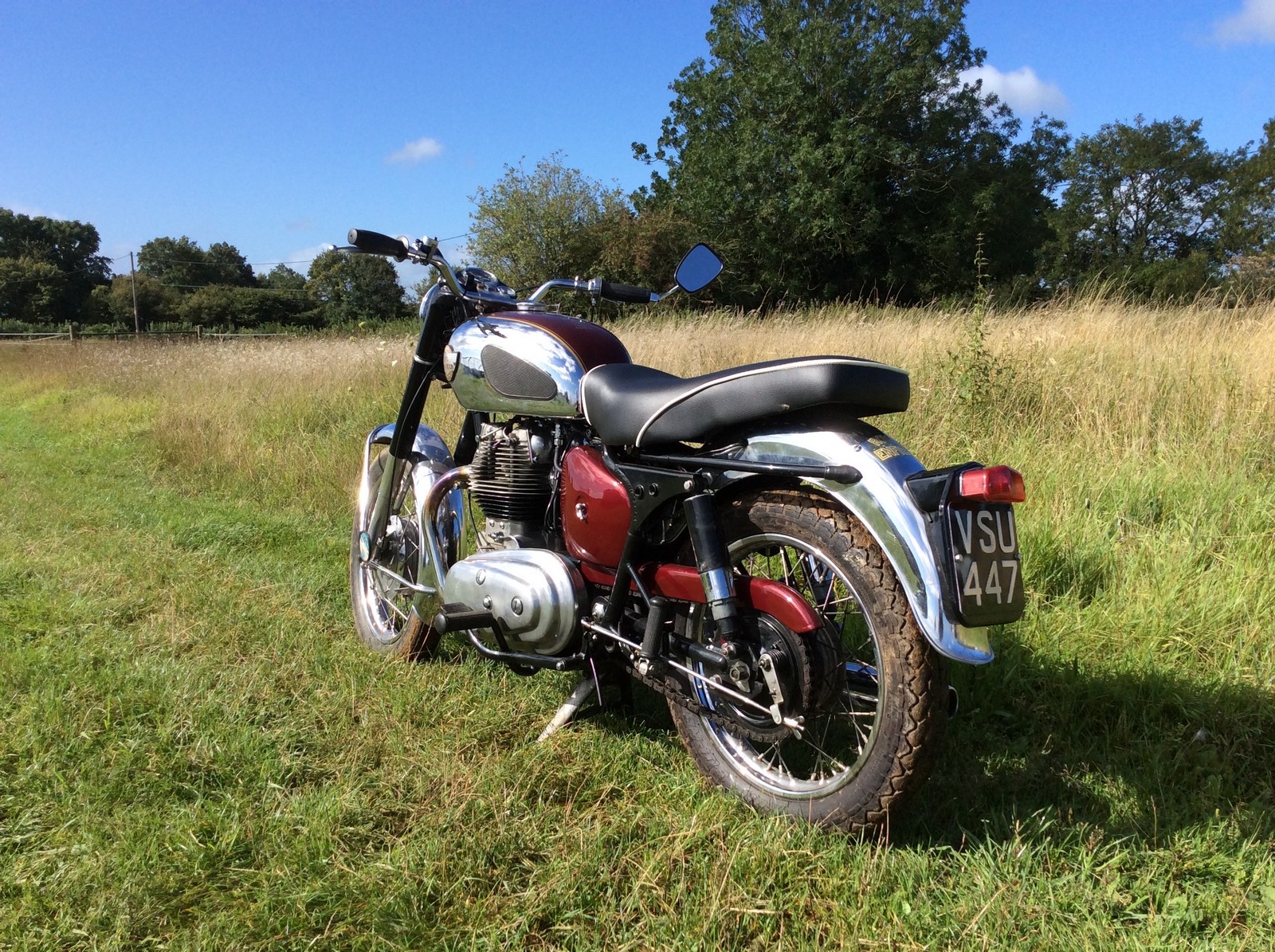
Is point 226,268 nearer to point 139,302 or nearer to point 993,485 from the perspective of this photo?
point 139,302

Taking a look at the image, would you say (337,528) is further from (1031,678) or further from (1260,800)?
(1260,800)

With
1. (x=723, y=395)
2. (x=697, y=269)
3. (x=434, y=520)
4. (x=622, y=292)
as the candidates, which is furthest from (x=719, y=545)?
(x=622, y=292)

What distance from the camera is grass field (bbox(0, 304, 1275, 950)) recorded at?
1.75 m

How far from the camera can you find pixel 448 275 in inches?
111

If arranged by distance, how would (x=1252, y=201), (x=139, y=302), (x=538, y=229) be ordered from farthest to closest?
(x=139, y=302) < (x=1252, y=201) < (x=538, y=229)

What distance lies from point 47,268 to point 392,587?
6829 cm

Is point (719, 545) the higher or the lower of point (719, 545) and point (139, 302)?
the lower

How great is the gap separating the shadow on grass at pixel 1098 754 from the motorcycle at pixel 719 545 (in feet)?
1.08

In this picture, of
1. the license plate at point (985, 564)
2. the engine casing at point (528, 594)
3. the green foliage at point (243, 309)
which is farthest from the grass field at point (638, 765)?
the green foliage at point (243, 309)

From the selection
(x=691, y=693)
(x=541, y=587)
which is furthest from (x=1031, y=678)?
(x=541, y=587)

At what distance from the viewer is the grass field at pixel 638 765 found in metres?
1.75

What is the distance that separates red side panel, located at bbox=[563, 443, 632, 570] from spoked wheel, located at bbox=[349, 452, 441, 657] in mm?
921

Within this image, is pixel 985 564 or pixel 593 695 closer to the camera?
pixel 985 564

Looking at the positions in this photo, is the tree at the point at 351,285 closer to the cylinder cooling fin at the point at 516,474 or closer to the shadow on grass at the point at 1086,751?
the cylinder cooling fin at the point at 516,474
